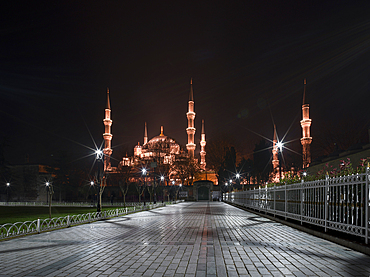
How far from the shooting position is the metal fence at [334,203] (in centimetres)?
652

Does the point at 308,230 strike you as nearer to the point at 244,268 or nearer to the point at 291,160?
the point at 244,268

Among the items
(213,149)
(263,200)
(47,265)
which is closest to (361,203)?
(47,265)

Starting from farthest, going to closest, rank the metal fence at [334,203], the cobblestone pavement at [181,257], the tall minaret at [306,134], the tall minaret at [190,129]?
the tall minaret at [190,129] < the tall minaret at [306,134] < the metal fence at [334,203] < the cobblestone pavement at [181,257]

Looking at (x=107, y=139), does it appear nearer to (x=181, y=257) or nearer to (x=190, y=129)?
(x=190, y=129)

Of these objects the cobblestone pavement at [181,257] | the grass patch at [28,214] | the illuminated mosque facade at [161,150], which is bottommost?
the grass patch at [28,214]

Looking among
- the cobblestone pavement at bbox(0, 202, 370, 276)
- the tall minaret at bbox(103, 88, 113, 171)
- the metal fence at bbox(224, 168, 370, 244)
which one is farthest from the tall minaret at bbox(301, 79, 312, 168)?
the cobblestone pavement at bbox(0, 202, 370, 276)

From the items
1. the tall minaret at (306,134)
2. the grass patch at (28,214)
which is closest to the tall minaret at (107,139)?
the tall minaret at (306,134)

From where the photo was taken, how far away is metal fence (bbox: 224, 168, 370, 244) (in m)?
6.52

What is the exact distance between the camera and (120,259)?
225 inches

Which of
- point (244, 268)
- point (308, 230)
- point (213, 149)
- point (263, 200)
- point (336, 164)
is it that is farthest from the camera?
point (213, 149)

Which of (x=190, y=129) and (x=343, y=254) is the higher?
(x=190, y=129)

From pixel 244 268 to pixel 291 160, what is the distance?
182 ft

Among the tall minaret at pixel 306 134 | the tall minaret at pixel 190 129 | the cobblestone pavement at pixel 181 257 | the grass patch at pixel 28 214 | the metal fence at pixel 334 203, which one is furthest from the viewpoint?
the tall minaret at pixel 190 129

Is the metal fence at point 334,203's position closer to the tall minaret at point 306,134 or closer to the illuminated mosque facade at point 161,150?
the illuminated mosque facade at point 161,150
